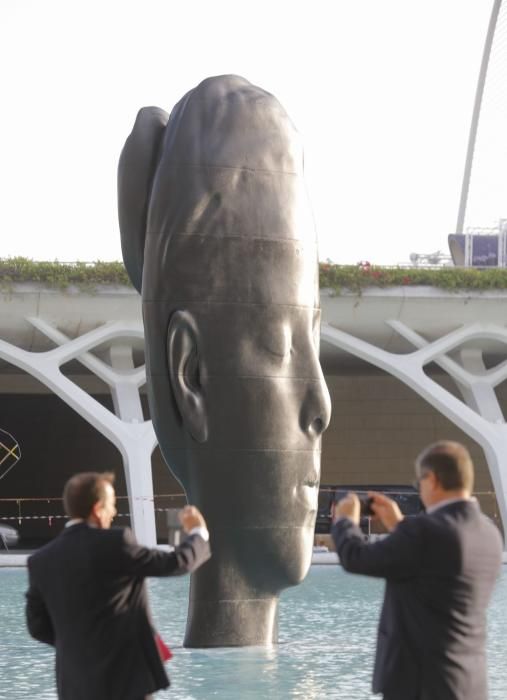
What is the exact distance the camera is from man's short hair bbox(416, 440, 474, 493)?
468cm

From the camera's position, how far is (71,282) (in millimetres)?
26406

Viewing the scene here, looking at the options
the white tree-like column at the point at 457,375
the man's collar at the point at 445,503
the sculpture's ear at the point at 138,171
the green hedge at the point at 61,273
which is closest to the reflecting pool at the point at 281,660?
the sculpture's ear at the point at 138,171

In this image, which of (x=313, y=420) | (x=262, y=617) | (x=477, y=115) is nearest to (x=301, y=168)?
(x=313, y=420)

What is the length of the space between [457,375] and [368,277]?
3.12m

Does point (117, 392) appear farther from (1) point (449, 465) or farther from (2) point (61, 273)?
(1) point (449, 465)

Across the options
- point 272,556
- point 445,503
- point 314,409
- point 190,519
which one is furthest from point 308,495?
point 445,503

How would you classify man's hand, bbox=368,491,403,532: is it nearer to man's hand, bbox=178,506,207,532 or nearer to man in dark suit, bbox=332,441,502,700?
man in dark suit, bbox=332,441,502,700

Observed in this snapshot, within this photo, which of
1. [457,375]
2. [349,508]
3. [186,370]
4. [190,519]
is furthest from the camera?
[457,375]

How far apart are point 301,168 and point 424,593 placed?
20.9 feet

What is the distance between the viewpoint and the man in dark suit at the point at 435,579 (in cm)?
464

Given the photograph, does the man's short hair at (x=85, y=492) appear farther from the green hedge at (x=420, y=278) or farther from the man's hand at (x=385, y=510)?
the green hedge at (x=420, y=278)

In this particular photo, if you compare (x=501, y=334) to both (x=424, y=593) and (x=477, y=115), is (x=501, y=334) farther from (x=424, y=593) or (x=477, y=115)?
(x=424, y=593)

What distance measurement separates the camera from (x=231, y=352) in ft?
33.2

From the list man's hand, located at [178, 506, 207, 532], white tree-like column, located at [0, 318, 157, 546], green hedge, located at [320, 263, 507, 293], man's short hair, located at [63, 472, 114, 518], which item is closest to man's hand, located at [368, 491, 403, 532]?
man's hand, located at [178, 506, 207, 532]
